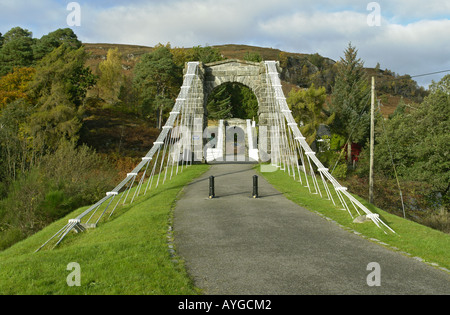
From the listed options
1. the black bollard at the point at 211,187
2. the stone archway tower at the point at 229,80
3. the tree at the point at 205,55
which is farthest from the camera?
the tree at the point at 205,55

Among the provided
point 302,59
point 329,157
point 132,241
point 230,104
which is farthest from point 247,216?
point 302,59

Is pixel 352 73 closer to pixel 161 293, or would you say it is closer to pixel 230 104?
pixel 230 104

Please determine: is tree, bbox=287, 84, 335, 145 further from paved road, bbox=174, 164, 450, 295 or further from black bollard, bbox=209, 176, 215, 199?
paved road, bbox=174, 164, 450, 295

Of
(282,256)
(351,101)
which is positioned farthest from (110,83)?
(282,256)

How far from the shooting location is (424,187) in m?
27.0

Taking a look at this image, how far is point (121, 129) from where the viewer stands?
A: 4212 cm

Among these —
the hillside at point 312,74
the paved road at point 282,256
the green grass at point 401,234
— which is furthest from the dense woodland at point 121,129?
the hillside at point 312,74

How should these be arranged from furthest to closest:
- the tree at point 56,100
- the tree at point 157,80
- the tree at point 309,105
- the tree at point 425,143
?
the tree at point 157,80 < the tree at point 309,105 < the tree at point 56,100 < the tree at point 425,143

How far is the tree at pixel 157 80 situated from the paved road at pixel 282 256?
37780 mm

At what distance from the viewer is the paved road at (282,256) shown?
514 centimetres

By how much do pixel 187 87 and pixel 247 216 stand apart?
1302cm

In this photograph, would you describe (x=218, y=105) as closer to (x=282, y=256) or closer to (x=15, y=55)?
(x=15, y=55)

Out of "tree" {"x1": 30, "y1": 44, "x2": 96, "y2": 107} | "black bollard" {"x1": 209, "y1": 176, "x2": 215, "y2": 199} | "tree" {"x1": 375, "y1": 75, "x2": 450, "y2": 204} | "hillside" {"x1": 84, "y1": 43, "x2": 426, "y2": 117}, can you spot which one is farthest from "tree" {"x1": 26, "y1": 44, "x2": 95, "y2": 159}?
"hillside" {"x1": 84, "y1": 43, "x2": 426, "y2": 117}

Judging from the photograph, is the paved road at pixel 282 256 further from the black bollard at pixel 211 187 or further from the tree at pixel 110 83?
the tree at pixel 110 83
